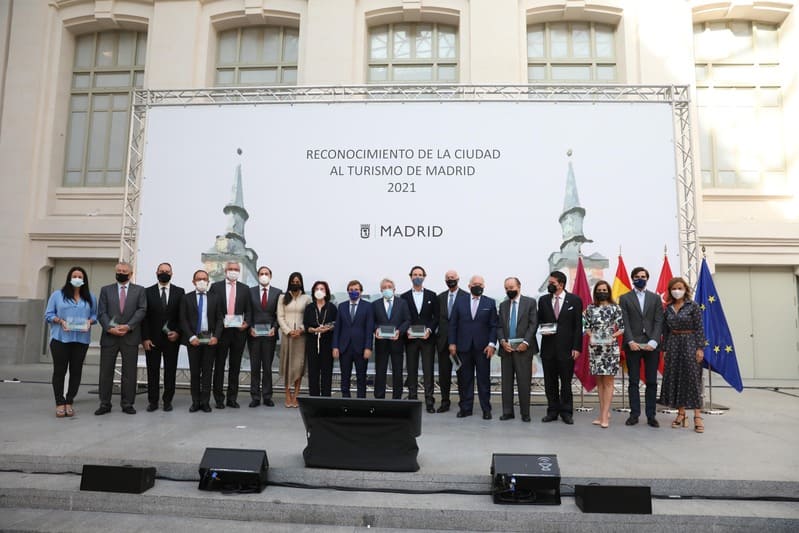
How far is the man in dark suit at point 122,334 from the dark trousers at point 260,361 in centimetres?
132

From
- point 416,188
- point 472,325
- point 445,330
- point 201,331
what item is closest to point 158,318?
point 201,331

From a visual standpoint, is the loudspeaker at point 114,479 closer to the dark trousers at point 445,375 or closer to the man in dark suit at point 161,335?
the man in dark suit at point 161,335

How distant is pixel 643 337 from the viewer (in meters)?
6.24

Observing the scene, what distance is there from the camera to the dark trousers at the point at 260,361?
275 inches

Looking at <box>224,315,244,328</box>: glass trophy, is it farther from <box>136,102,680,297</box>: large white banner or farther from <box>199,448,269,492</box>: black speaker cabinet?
<box>199,448,269,492</box>: black speaker cabinet

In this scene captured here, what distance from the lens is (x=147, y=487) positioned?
4.12 meters

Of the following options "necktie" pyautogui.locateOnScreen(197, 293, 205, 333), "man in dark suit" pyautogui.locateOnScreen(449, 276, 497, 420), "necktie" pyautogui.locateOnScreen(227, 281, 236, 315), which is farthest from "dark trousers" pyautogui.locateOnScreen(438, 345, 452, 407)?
"necktie" pyautogui.locateOnScreen(197, 293, 205, 333)

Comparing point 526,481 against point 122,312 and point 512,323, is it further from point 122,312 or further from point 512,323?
point 122,312

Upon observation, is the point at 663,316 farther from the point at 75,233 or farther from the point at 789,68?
the point at 75,233

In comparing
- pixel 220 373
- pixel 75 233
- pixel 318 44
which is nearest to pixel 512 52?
pixel 318 44

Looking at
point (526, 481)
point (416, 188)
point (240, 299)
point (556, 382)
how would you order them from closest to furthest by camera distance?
point (526, 481) < point (556, 382) < point (240, 299) < point (416, 188)

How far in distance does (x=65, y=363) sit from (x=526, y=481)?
5.14 m

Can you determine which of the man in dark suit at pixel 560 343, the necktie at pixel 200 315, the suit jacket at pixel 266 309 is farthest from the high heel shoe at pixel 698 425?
the necktie at pixel 200 315

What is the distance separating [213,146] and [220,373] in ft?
10.3
